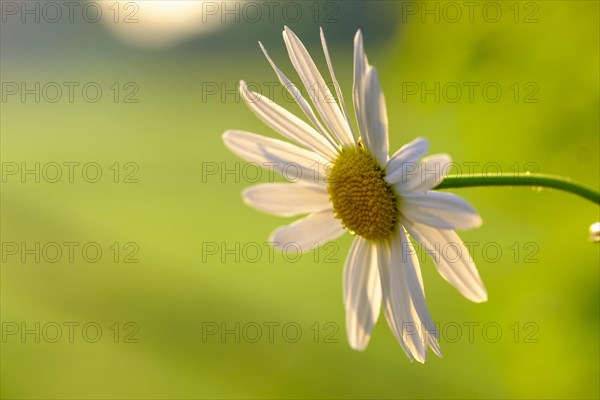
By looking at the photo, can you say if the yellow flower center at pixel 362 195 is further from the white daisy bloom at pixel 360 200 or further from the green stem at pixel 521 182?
the green stem at pixel 521 182

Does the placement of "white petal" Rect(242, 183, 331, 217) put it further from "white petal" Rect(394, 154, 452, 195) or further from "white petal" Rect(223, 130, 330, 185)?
"white petal" Rect(394, 154, 452, 195)

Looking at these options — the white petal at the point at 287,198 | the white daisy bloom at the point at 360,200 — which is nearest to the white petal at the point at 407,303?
the white daisy bloom at the point at 360,200

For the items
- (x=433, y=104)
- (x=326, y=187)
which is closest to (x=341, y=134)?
(x=326, y=187)

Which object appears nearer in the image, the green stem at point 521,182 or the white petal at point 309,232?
the green stem at point 521,182

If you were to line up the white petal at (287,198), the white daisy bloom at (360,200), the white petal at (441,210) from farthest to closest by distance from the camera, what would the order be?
the white petal at (287,198)
the white daisy bloom at (360,200)
the white petal at (441,210)

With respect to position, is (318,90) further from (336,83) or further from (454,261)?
(454,261)

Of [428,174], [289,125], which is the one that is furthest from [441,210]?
[289,125]

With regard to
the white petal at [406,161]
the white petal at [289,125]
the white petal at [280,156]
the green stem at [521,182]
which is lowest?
the green stem at [521,182]

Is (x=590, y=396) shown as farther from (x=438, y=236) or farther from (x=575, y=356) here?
(x=438, y=236)
